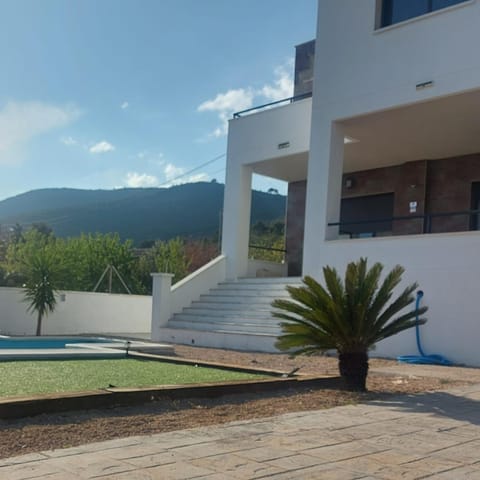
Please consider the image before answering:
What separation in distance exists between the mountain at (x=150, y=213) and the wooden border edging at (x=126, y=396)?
56918 mm

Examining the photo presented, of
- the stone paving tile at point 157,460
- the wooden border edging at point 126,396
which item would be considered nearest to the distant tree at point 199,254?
the wooden border edging at point 126,396

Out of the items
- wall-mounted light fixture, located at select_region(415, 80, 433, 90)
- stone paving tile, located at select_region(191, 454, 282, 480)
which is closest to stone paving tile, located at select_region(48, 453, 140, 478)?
stone paving tile, located at select_region(191, 454, 282, 480)

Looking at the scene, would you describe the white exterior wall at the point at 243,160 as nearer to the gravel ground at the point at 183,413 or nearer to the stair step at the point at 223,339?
the stair step at the point at 223,339

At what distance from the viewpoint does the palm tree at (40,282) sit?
773 inches

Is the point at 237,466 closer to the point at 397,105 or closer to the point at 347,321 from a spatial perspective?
the point at 347,321

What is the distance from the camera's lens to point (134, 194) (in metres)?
112

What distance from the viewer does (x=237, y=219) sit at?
18.6 meters

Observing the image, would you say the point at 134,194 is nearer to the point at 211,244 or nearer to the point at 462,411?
the point at 211,244

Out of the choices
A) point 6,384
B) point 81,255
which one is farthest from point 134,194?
point 6,384

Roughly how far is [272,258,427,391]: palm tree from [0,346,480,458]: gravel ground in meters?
0.49

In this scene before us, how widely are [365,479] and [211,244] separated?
4716cm

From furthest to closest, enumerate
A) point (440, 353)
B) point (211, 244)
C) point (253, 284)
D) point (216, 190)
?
point (216, 190) → point (211, 244) → point (253, 284) → point (440, 353)

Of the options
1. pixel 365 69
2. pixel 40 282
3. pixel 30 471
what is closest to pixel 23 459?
pixel 30 471

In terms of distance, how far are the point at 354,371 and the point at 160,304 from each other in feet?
32.5
